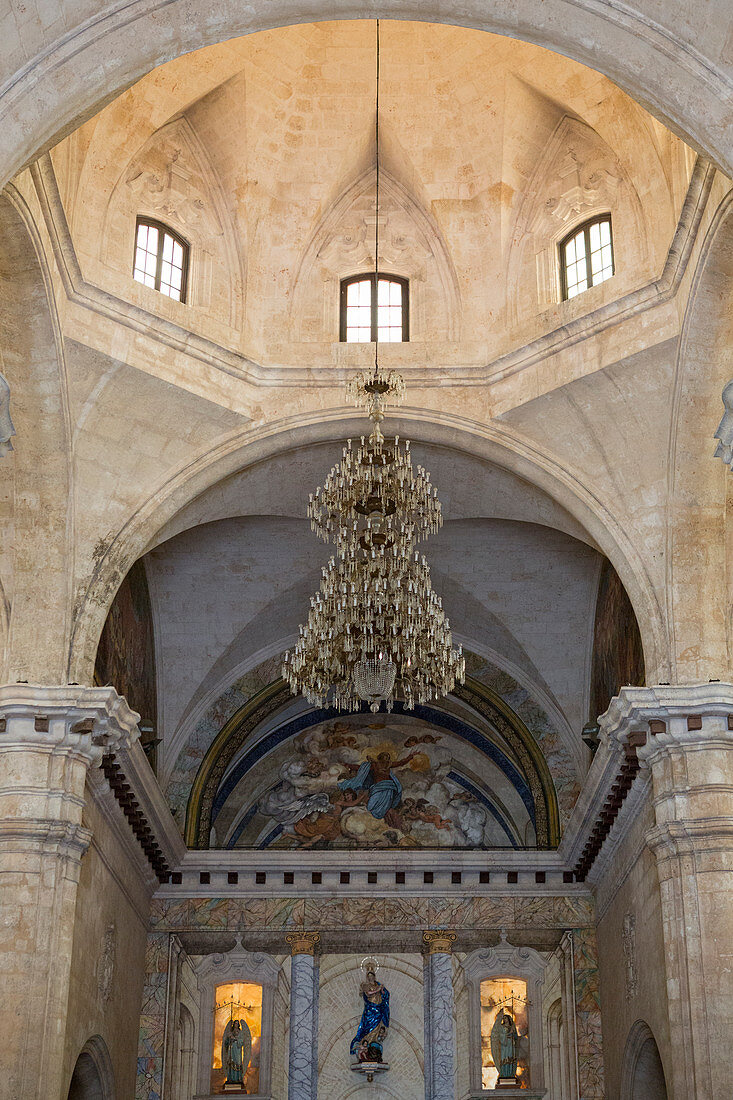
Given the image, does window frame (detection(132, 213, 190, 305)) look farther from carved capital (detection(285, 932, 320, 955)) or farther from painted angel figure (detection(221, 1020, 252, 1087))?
painted angel figure (detection(221, 1020, 252, 1087))

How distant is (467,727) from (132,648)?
5.13 meters

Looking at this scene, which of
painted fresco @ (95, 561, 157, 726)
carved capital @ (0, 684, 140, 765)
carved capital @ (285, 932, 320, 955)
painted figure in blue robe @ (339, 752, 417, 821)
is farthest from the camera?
painted figure in blue robe @ (339, 752, 417, 821)

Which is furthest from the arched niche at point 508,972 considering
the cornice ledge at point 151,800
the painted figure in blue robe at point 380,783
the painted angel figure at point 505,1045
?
the cornice ledge at point 151,800

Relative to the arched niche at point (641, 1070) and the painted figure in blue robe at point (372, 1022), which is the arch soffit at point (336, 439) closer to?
the arched niche at point (641, 1070)

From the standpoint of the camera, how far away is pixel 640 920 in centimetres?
1356

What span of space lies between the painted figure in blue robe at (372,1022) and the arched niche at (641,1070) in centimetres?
335

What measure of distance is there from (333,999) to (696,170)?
431 inches

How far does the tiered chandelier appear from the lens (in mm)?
11547

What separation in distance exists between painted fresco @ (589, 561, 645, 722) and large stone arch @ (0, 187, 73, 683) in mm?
6141

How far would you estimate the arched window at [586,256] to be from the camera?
13.4 metres

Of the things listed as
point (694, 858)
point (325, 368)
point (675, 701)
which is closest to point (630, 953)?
point (694, 858)

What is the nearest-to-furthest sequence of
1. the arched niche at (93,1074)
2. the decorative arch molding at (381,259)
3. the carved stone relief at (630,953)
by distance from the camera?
the arched niche at (93,1074) → the carved stone relief at (630,953) → the decorative arch molding at (381,259)

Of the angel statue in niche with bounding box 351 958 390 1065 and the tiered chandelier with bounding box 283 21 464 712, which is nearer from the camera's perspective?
the tiered chandelier with bounding box 283 21 464 712

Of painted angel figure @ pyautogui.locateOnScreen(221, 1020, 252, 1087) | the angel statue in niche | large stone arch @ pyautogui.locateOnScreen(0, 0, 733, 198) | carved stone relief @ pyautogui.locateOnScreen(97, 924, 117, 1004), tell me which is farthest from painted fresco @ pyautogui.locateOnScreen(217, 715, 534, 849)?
large stone arch @ pyautogui.locateOnScreen(0, 0, 733, 198)
